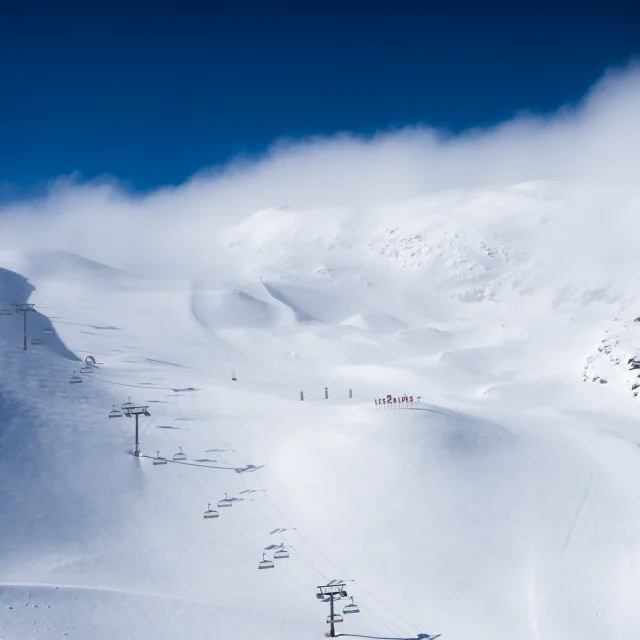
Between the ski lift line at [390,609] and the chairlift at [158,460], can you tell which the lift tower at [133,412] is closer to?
the chairlift at [158,460]

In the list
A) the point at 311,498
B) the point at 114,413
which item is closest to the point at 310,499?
the point at 311,498

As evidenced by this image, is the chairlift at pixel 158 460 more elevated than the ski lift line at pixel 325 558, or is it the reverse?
the chairlift at pixel 158 460

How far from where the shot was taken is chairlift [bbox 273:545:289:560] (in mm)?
37075

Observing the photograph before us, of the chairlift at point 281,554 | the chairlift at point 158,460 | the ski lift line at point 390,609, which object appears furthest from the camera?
the chairlift at point 158,460

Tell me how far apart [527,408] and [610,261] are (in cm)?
10560

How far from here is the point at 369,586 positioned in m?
35.9

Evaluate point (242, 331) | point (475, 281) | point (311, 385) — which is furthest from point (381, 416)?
point (475, 281)

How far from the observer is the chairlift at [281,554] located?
37075 mm

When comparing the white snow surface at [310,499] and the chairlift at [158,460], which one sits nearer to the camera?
the white snow surface at [310,499]

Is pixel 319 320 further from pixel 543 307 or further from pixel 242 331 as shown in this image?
pixel 543 307

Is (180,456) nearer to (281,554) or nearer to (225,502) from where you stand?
(225,502)

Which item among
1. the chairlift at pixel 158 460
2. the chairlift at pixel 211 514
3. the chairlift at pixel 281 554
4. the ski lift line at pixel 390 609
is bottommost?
the ski lift line at pixel 390 609

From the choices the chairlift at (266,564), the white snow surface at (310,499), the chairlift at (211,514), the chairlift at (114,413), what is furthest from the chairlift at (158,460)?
the chairlift at (266,564)

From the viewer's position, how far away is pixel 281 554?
3728 centimetres
